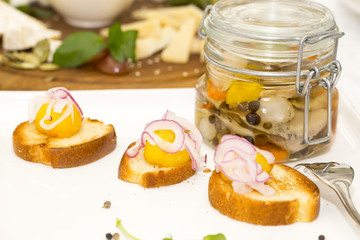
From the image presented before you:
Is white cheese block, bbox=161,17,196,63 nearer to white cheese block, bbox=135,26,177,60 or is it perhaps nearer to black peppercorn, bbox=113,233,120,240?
white cheese block, bbox=135,26,177,60

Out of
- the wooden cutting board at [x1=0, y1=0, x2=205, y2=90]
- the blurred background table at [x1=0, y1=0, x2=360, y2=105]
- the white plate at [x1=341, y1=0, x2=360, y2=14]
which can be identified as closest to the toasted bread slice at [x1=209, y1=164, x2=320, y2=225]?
the blurred background table at [x1=0, y1=0, x2=360, y2=105]

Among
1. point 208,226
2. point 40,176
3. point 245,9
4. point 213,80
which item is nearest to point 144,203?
point 208,226

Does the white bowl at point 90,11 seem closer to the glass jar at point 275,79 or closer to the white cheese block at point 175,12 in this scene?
the white cheese block at point 175,12

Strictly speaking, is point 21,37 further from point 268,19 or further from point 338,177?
point 338,177

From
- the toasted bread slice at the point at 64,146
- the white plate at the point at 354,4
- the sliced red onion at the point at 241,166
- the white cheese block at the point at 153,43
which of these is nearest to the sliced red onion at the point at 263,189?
the sliced red onion at the point at 241,166

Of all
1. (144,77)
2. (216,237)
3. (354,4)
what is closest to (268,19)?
(216,237)

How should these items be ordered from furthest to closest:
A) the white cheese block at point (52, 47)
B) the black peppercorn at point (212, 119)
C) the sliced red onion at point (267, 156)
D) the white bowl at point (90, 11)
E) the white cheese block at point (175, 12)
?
the white cheese block at point (175, 12) < the white bowl at point (90, 11) < the white cheese block at point (52, 47) < the black peppercorn at point (212, 119) < the sliced red onion at point (267, 156)

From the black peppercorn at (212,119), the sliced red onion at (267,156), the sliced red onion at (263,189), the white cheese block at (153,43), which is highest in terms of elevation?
the sliced red onion at (267,156)
